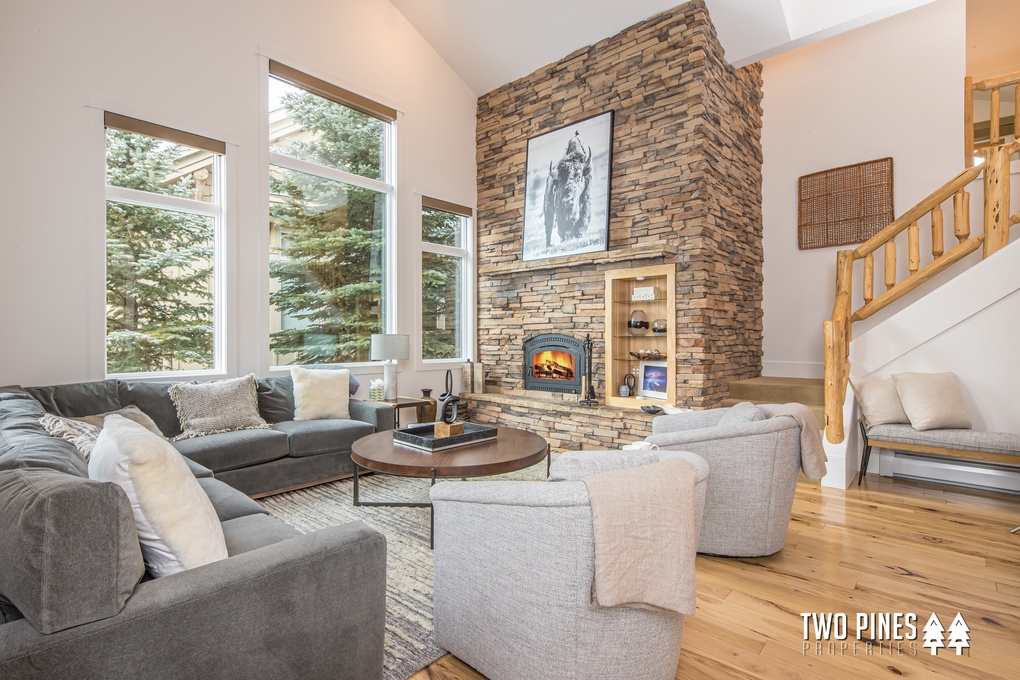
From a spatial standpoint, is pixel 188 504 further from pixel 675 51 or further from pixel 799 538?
pixel 675 51

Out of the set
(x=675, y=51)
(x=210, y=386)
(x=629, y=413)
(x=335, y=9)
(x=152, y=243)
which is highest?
(x=335, y=9)

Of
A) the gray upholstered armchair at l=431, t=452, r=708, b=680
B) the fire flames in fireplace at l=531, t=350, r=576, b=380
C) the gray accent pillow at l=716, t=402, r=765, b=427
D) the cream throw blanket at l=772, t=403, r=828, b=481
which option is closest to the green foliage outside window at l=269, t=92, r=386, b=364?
the fire flames in fireplace at l=531, t=350, r=576, b=380

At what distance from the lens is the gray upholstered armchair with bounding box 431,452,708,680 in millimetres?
1425

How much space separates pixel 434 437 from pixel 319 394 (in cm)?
162

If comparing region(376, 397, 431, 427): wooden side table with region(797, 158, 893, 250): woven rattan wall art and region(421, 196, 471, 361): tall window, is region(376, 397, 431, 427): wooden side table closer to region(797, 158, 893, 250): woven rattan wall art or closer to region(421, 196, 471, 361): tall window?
region(421, 196, 471, 361): tall window

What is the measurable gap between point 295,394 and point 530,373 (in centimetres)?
266

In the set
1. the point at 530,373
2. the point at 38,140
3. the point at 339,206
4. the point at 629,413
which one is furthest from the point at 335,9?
the point at 629,413

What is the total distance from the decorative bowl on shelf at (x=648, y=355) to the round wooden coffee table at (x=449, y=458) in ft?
7.23

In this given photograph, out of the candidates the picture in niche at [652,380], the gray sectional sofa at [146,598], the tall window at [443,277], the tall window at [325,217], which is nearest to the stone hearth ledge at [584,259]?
the tall window at [443,277]

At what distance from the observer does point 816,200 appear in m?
5.61

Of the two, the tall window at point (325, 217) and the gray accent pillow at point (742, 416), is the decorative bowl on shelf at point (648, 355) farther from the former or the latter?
the tall window at point (325, 217)

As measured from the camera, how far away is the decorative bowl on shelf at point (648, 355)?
5.14m

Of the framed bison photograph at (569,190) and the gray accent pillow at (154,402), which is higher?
the framed bison photograph at (569,190)

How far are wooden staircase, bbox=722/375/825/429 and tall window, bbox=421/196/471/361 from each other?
3186mm
